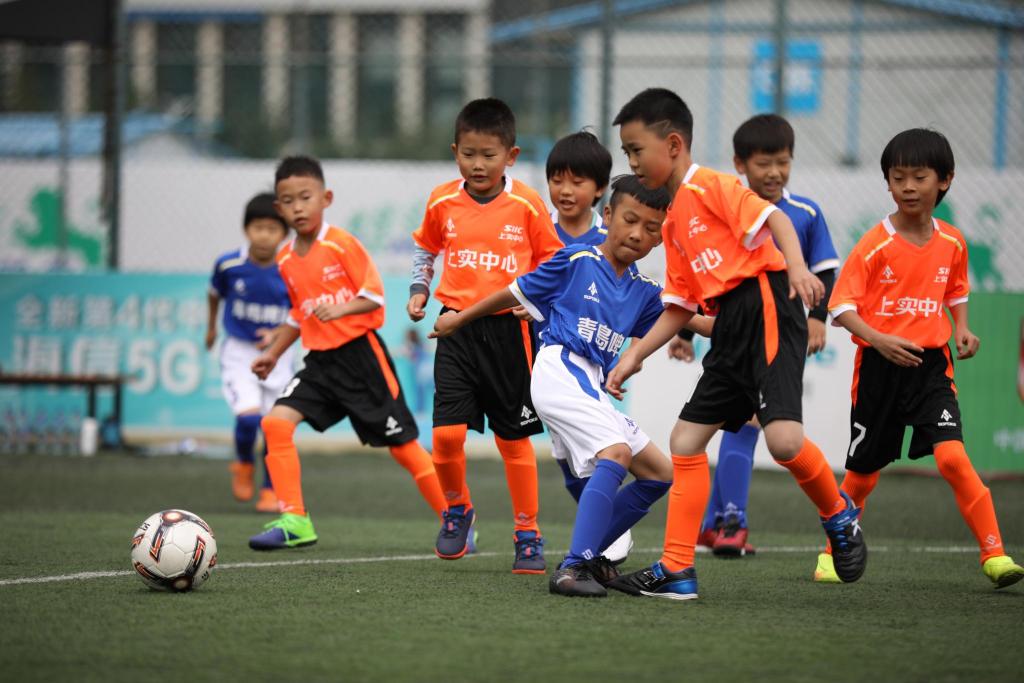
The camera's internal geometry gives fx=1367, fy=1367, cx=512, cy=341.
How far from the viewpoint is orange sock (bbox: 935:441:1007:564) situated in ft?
17.8

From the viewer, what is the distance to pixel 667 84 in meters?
18.8

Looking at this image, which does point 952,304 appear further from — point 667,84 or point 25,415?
point 667,84

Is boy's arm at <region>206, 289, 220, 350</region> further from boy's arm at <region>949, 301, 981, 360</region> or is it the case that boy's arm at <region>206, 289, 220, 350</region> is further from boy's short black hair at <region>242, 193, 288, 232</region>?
boy's arm at <region>949, 301, 981, 360</region>

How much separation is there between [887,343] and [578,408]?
1.35m

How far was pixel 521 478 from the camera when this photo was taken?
5996 mm

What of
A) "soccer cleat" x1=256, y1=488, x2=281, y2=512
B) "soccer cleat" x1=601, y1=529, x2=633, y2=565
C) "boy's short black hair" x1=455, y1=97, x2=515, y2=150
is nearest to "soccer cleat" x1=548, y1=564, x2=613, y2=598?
"soccer cleat" x1=601, y1=529, x2=633, y2=565

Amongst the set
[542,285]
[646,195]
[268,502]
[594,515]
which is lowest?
[268,502]

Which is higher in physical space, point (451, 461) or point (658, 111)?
point (658, 111)

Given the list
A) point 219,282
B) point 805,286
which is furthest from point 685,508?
point 219,282

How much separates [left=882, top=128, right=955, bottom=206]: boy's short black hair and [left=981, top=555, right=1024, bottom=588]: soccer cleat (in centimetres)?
151

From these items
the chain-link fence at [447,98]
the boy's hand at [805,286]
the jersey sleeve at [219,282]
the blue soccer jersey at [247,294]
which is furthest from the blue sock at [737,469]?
the jersey sleeve at [219,282]

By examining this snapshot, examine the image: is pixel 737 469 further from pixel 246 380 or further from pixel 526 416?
pixel 246 380

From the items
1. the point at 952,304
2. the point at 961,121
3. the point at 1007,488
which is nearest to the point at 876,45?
the point at 961,121

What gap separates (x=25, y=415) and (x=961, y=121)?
12495mm
